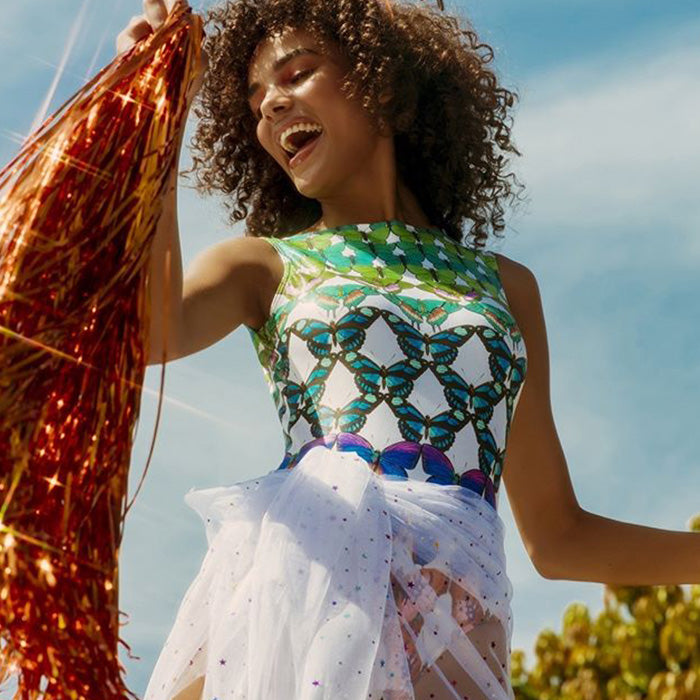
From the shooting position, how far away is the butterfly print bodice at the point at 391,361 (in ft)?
7.92

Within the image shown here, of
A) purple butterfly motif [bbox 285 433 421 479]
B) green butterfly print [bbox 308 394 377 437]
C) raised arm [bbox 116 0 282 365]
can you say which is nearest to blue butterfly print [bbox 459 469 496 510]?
purple butterfly motif [bbox 285 433 421 479]

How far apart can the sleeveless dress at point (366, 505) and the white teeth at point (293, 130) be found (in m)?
0.21

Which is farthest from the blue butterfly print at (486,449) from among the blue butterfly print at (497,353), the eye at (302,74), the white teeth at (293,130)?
the eye at (302,74)

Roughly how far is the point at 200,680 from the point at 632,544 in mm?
1067

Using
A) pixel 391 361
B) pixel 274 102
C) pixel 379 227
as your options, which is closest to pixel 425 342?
pixel 391 361

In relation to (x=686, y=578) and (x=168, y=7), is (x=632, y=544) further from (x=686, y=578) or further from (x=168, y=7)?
(x=168, y=7)

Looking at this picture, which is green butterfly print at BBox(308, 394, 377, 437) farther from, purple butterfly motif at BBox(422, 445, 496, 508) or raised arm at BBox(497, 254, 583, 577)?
raised arm at BBox(497, 254, 583, 577)

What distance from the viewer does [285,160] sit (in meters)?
2.88

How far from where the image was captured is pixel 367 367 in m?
2.46

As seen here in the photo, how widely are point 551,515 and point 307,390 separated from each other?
779mm

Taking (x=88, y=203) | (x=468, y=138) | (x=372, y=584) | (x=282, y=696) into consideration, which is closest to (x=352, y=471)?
(x=372, y=584)

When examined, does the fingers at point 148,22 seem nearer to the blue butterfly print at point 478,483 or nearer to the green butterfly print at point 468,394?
the green butterfly print at point 468,394

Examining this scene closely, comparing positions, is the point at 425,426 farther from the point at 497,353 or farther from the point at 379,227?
the point at 379,227

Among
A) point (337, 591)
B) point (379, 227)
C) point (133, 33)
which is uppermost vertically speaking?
point (379, 227)
